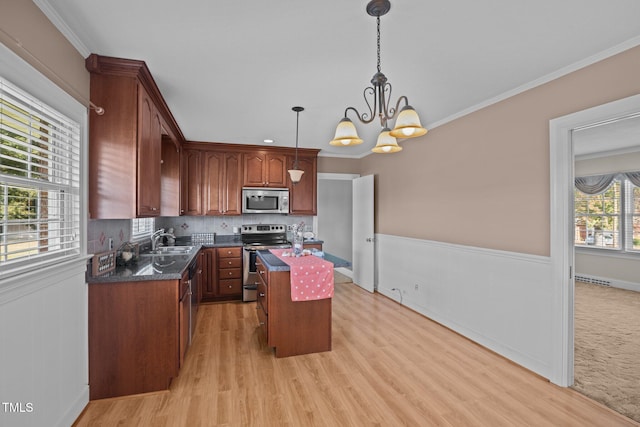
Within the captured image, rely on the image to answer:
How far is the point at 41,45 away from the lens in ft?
5.46

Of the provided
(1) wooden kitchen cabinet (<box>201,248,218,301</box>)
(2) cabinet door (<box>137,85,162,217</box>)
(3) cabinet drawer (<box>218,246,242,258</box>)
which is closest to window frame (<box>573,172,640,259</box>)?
(3) cabinet drawer (<box>218,246,242,258</box>)

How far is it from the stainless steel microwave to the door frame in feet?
12.1

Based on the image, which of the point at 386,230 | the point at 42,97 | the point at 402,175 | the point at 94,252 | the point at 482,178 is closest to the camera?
the point at 42,97

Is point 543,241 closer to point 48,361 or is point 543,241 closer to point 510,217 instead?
point 510,217

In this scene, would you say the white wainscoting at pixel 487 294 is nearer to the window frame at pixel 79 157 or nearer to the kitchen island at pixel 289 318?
the kitchen island at pixel 289 318

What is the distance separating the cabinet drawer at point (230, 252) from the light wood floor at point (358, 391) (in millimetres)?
1531

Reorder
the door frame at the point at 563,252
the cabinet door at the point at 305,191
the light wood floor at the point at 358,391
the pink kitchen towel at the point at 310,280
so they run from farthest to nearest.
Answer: the cabinet door at the point at 305,191
the pink kitchen towel at the point at 310,280
the door frame at the point at 563,252
the light wood floor at the point at 358,391

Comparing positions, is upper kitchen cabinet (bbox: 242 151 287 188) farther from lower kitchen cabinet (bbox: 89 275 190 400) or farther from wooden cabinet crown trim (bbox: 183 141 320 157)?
lower kitchen cabinet (bbox: 89 275 190 400)

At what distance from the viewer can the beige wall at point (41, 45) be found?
1.41 m

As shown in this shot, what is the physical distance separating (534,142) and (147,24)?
3.03 m

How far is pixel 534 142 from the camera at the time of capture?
8.71 ft

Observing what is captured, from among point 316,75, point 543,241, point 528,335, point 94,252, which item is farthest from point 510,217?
point 94,252

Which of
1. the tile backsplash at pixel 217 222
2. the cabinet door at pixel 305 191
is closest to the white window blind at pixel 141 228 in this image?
the tile backsplash at pixel 217 222

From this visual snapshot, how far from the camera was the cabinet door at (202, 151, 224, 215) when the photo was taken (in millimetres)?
4891
